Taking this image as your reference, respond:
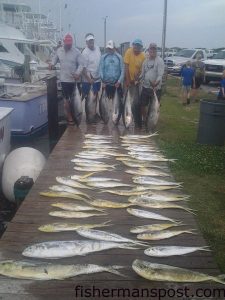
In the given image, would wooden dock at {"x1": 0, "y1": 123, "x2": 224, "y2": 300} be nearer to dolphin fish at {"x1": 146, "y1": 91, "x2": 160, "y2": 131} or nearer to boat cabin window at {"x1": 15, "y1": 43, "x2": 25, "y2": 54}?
dolphin fish at {"x1": 146, "y1": 91, "x2": 160, "y2": 131}

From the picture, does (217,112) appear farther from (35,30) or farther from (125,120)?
(35,30)

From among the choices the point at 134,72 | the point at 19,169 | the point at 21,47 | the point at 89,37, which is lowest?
the point at 19,169

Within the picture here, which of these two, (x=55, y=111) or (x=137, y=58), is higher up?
(x=137, y=58)

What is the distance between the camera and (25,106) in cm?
1096

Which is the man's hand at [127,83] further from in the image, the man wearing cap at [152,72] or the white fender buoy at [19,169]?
the white fender buoy at [19,169]

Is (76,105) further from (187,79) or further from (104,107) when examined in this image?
(187,79)

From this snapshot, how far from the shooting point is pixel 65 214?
4.36 metres

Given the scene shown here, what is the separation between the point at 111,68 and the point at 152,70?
0.93 m

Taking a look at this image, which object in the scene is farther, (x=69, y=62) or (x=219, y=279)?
(x=69, y=62)

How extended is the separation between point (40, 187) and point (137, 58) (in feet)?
16.4

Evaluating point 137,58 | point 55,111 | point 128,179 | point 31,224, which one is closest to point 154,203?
point 128,179

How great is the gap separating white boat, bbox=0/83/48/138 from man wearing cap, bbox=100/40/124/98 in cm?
289

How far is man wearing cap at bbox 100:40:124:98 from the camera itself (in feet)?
29.1

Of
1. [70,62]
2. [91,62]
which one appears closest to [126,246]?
[70,62]
